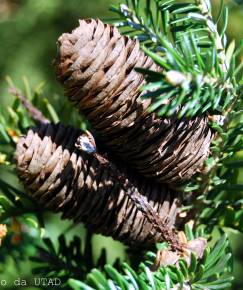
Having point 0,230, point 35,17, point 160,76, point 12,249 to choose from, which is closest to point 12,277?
point 12,249

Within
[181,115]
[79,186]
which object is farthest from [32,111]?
[181,115]

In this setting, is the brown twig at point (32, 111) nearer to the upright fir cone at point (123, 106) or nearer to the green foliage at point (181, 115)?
the green foliage at point (181, 115)

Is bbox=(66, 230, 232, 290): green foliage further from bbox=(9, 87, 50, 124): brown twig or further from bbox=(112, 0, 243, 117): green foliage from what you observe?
bbox=(9, 87, 50, 124): brown twig

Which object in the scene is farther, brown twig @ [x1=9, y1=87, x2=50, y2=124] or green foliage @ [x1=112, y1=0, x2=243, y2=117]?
brown twig @ [x1=9, y1=87, x2=50, y2=124]

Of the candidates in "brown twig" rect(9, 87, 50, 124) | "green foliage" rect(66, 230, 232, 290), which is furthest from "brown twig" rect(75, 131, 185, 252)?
"brown twig" rect(9, 87, 50, 124)

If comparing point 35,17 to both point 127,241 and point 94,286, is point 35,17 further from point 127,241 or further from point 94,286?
point 94,286

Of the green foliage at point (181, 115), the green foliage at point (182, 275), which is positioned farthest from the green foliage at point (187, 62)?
the green foliage at point (182, 275)
